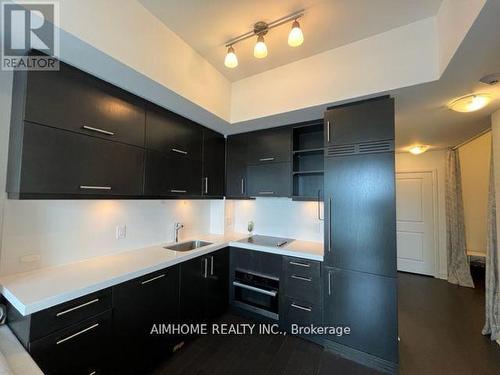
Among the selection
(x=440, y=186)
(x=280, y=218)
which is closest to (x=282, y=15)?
(x=280, y=218)

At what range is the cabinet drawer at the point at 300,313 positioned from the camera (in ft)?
6.85

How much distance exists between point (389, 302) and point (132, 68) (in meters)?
2.65

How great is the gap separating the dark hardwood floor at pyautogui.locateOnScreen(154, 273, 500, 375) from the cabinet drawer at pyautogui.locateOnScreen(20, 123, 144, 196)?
1.55 m

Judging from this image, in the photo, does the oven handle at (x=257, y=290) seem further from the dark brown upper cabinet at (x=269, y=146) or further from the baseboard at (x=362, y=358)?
the dark brown upper cabinet at (x=269, y=146)

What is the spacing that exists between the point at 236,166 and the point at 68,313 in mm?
2127

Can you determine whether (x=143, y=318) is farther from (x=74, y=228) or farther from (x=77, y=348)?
(x=74, y=228)

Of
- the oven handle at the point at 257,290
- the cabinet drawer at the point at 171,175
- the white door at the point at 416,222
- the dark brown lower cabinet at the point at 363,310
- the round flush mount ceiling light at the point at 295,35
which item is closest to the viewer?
the round flush mount ceiling light at the point at 295,35

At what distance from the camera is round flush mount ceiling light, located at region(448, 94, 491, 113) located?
1828 millimetres

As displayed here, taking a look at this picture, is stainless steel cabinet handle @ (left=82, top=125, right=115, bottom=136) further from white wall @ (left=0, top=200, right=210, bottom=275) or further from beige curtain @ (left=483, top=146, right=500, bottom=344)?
beige curtain @ (left=483, top=146, right=500, bottom=344)

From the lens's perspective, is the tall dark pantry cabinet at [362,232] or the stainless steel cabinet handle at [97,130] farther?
the tall dark pantry cabinet at [362,232]

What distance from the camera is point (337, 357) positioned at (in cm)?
192

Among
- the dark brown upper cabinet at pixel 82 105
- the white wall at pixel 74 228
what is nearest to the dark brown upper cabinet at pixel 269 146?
the white wall at pixel 74 228

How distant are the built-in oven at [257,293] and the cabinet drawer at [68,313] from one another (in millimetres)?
1428

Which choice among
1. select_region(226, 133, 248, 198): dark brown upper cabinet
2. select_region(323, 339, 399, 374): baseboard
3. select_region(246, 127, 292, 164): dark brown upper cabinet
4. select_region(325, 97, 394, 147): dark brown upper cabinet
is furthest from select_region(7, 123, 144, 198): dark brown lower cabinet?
select_region(323, 339, 399, 374): baseboard
